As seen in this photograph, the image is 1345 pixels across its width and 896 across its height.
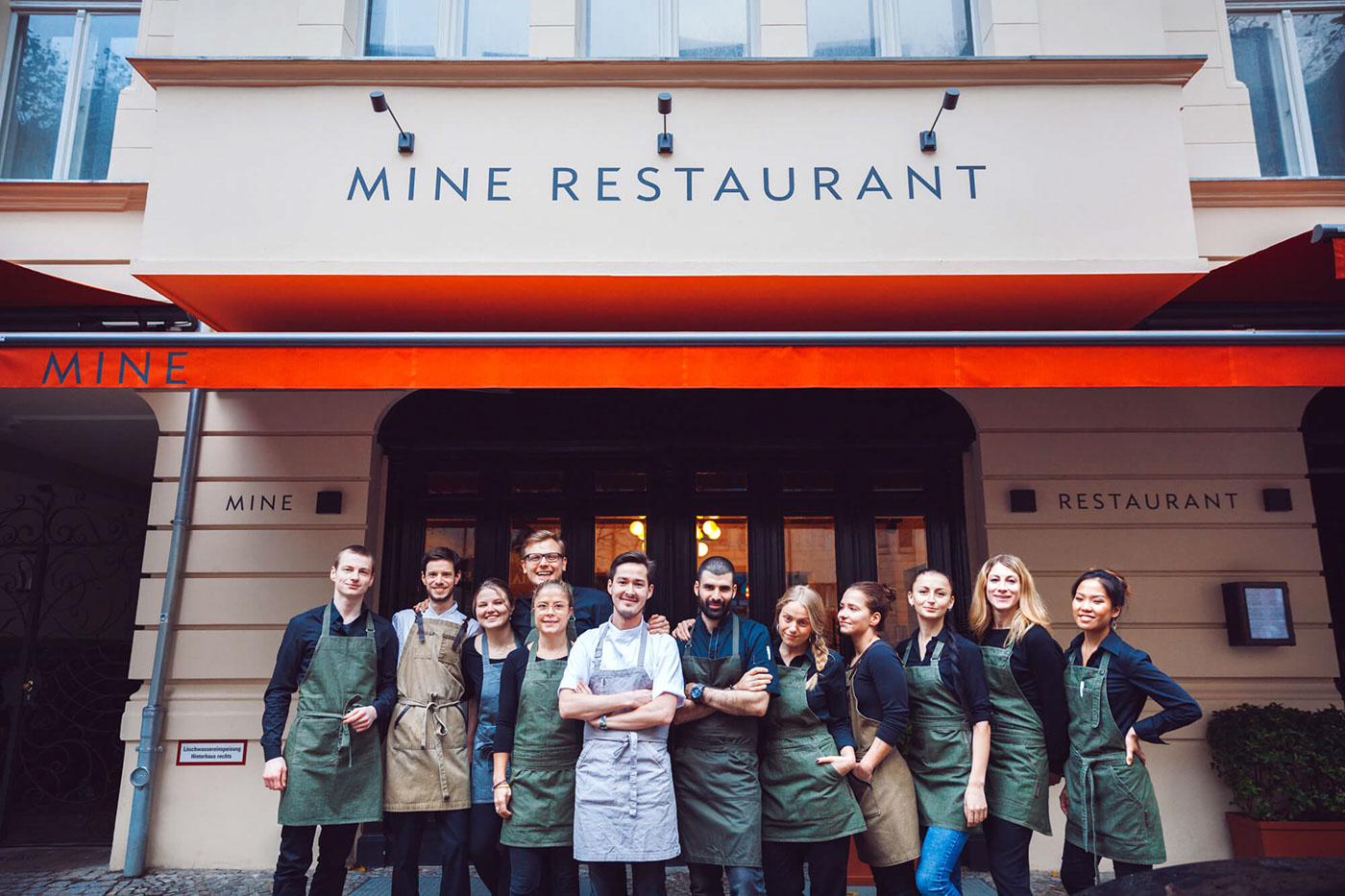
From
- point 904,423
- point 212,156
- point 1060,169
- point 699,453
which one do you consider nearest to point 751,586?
point 699,453

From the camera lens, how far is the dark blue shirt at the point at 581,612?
4.68 meters

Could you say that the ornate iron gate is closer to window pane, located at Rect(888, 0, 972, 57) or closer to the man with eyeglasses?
the man with eyeglasses

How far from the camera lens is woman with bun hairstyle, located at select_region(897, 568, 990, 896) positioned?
3.83 meters

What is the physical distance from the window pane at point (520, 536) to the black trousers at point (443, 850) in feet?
8.74

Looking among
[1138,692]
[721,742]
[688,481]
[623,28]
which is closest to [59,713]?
[688,481]

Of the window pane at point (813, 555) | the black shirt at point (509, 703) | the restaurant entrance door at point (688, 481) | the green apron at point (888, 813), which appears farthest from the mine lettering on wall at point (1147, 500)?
the black shirt at point (509, 703)

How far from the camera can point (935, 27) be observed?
718 cm

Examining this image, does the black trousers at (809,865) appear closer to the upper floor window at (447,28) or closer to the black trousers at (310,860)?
the black trousers at (310,860)

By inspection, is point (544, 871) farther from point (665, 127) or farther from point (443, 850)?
point (665, 127)

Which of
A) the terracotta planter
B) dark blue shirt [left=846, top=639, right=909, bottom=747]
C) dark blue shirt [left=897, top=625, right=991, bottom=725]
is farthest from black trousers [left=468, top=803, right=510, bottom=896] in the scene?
the terracotta planter

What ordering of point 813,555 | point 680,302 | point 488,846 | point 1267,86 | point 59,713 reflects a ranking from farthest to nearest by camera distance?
point 1267,86 → point 59,713 → point 813,555 → point 680,302 → point 488,846

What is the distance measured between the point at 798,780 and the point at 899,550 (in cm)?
349

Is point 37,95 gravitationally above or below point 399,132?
above

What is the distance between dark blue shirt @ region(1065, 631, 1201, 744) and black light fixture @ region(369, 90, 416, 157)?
5.29 metres
